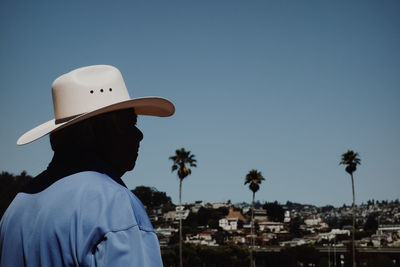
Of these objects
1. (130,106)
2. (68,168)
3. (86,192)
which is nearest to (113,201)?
(86,192)

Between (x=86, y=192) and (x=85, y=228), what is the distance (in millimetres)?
113

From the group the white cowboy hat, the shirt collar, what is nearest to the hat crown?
the white cowboy hat

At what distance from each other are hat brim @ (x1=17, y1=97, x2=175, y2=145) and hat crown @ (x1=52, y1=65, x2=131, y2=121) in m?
0.06

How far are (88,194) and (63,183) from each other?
156 millimetres

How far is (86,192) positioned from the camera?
1506 millimetres

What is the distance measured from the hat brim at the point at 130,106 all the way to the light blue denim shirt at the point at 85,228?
0.74 feet

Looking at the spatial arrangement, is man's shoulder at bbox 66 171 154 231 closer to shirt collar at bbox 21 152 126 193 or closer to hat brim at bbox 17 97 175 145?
shirt collar at bbox 21 152 126 193

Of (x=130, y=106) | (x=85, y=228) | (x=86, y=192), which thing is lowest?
(x=85, y=228)

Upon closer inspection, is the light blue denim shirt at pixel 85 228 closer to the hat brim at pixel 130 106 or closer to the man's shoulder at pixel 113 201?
the man's shoulder at pixel 113 201

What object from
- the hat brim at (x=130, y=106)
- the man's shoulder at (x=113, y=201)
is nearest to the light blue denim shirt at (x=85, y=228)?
the man's shoulder at (x=113, y=201)

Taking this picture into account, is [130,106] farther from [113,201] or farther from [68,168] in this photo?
[113,201]

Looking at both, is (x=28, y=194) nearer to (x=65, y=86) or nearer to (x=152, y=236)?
(x=65, y=86)

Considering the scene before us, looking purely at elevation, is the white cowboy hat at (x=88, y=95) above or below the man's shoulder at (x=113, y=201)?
above

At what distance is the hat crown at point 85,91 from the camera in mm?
1833
